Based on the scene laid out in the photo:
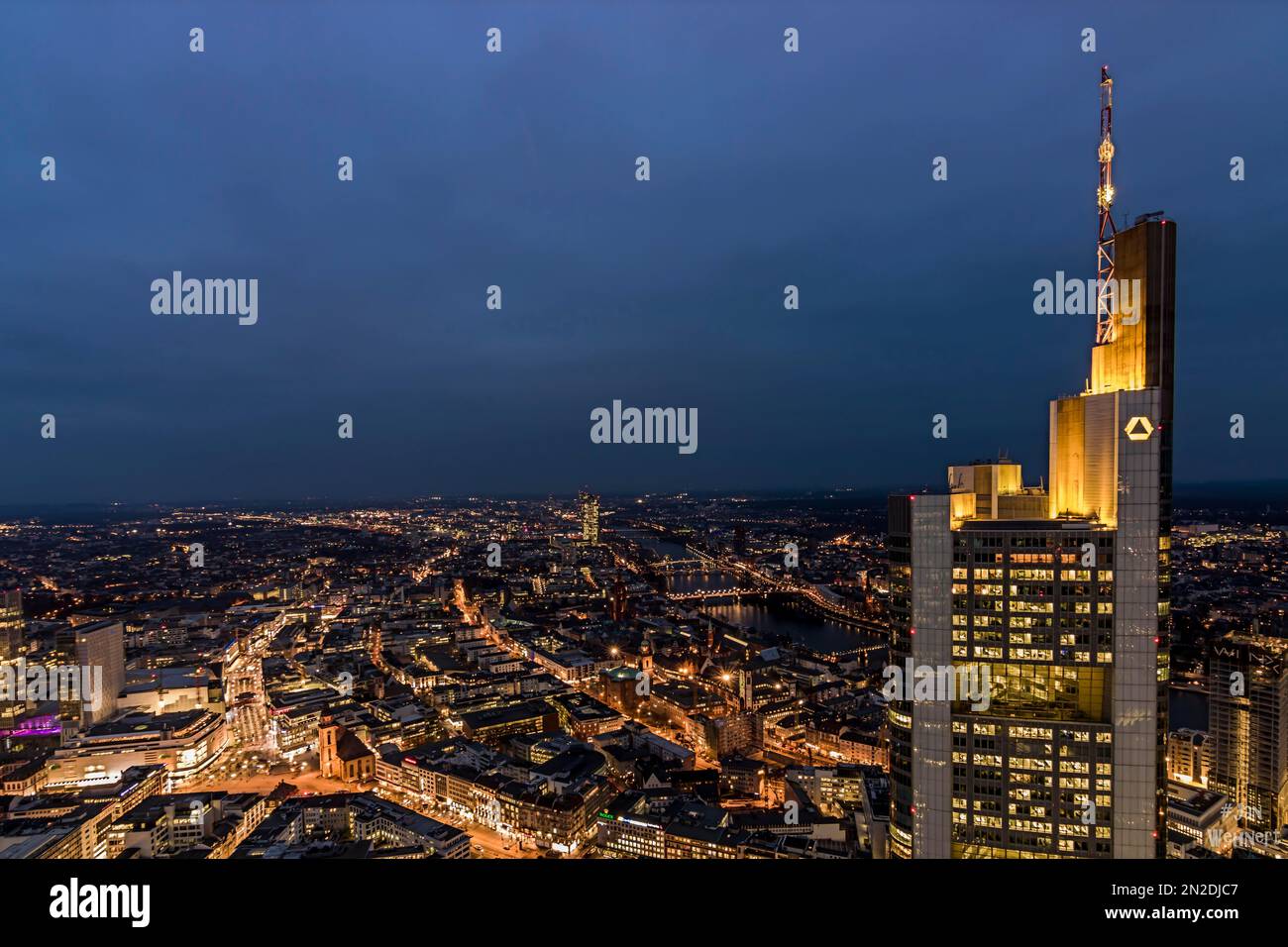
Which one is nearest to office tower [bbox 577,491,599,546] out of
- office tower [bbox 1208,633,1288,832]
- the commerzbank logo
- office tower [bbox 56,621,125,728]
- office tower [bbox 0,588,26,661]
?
office tower [bbox 56,621,125,728]

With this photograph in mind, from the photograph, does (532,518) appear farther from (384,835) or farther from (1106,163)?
(1106,163)

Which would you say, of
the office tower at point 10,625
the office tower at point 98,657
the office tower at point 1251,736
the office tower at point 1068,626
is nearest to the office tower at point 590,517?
the office tower at point 98,657

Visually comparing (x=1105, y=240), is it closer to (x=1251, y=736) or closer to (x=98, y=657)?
(x=1251, y=736)

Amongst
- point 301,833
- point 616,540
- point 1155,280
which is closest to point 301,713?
point 301,833

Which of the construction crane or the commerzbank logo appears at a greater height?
the construction crane

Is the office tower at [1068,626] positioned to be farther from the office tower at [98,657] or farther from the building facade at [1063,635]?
the office tower at [98,657]

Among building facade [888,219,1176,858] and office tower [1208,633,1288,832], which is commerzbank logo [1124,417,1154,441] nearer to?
building facade [888,219,1176,858]
